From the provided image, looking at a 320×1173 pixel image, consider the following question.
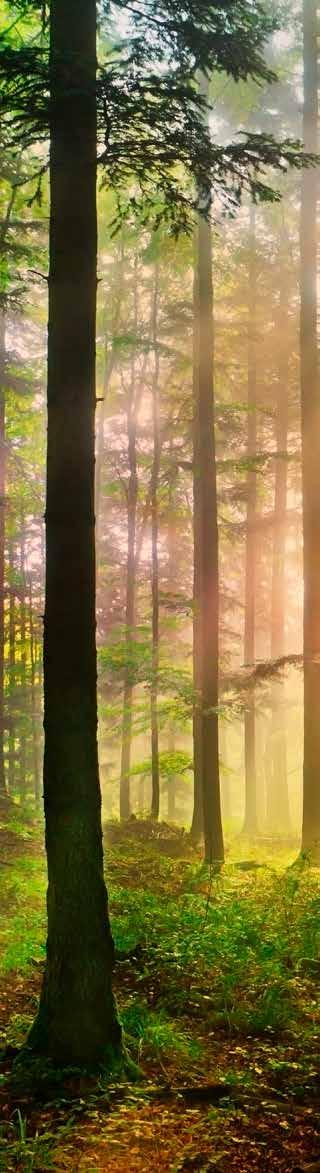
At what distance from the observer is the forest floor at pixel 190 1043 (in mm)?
4086

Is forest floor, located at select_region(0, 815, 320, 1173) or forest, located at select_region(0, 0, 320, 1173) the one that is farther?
forest, located at select_region(0, 0, 320, 1173)

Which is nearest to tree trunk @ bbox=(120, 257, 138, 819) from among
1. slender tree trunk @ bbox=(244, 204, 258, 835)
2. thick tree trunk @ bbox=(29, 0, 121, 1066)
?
slender tree trunk @ bbox=(244, 204, 258, 835)

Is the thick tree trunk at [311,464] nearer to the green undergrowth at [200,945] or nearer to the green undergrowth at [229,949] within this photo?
the green undergrowth at [200,945]

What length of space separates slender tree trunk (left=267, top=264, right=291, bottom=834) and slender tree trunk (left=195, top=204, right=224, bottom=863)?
22.2ft

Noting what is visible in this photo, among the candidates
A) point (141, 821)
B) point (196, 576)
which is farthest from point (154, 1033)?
point (141, 821)

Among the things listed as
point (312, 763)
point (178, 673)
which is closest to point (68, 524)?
point (312, 763)

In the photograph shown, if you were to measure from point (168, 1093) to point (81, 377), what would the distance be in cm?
490

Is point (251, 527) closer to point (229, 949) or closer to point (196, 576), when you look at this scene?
point (196, 576)

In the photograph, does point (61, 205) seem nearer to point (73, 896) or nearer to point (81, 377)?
point (81, 377)

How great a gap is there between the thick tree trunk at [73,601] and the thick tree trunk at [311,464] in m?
8.25

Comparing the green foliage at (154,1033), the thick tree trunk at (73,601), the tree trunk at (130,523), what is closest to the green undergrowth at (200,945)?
the green foliage at (154,1033)

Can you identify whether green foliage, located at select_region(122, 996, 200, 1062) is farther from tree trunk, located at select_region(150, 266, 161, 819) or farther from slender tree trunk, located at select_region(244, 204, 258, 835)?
slender tree trunk, located at select_region(244, 204, 258, 835)

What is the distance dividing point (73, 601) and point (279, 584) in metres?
17.3

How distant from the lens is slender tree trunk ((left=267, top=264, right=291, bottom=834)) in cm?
2117
